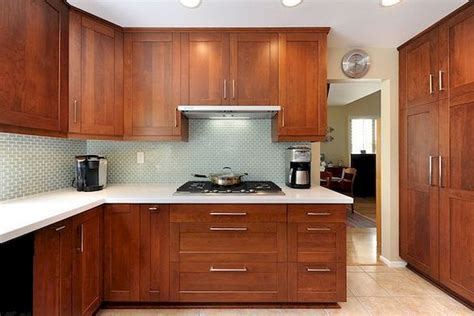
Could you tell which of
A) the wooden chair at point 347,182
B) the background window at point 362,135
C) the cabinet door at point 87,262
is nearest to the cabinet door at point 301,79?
the cabinet door at point 87,262

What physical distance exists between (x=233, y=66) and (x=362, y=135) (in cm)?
633

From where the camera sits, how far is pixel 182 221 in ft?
6.36

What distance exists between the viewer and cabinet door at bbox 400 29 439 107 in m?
2.31

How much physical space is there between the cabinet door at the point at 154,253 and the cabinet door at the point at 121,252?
43mm

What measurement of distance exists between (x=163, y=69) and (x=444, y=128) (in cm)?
243

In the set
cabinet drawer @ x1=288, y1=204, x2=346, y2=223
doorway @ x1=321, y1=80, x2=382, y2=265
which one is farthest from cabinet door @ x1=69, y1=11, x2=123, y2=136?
doorway @ x1=321, y1=80, x2=382, y2=265

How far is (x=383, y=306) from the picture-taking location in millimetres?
2061

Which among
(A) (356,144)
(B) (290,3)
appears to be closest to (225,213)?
(B) (290,3)

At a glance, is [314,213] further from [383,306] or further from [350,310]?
[383,306]

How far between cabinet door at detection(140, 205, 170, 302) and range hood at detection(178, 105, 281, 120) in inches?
32.7

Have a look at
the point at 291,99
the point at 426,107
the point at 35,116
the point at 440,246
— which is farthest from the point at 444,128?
the point at 35,116

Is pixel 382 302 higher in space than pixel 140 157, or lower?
lower

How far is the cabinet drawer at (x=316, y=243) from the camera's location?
1.94 meters

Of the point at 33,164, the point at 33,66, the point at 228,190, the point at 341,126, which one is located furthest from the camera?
the point at 341,126
